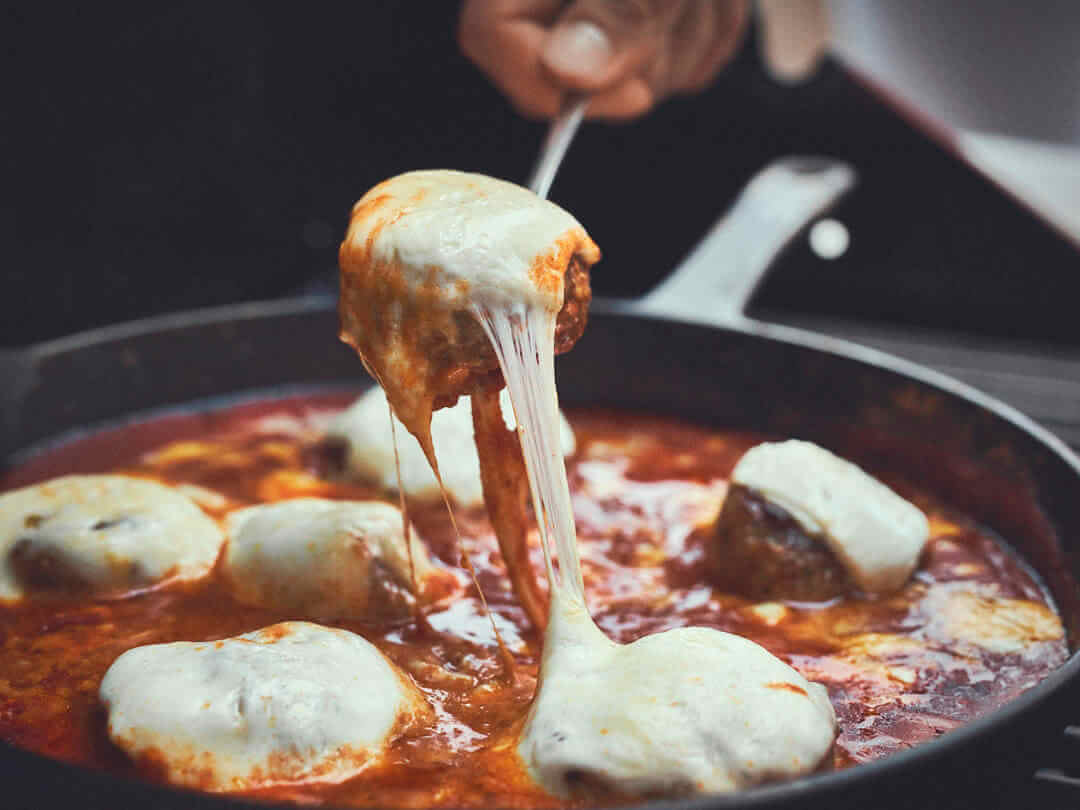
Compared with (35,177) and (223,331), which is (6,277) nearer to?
(35,177)

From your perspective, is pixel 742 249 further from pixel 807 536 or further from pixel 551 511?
pixel 551 511

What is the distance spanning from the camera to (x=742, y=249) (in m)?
2.76

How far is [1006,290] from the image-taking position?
13.3 ft

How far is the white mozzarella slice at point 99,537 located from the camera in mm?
1854

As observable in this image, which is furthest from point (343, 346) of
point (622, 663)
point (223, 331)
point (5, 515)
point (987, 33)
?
point (987, 33)

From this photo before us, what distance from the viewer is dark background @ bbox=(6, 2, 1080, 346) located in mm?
3463

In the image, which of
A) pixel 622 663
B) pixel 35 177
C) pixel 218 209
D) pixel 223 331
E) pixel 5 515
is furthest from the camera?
pixel 218 209

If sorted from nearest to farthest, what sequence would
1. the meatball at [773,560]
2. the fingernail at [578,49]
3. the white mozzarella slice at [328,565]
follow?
the white mozzarella slice at [328,565], the meatball at [773,560], the fingernail at [578,49]

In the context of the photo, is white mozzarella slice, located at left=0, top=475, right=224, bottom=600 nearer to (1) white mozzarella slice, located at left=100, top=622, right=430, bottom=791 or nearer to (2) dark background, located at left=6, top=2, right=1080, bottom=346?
(1) white mozzarella slice, located at left=100, top=622, right=430, bottom=791

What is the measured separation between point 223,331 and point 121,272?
101 centimetres

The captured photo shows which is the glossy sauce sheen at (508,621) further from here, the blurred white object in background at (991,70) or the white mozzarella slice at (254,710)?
the blurred white object in background at (991,70)

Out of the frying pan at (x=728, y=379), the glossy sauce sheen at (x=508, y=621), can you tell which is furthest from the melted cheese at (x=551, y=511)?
the frying pan at (x=728, y=379)

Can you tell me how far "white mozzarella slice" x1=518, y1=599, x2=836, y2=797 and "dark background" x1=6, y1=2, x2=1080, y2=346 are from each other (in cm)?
223

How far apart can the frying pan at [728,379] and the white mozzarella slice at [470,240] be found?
3.52ft
